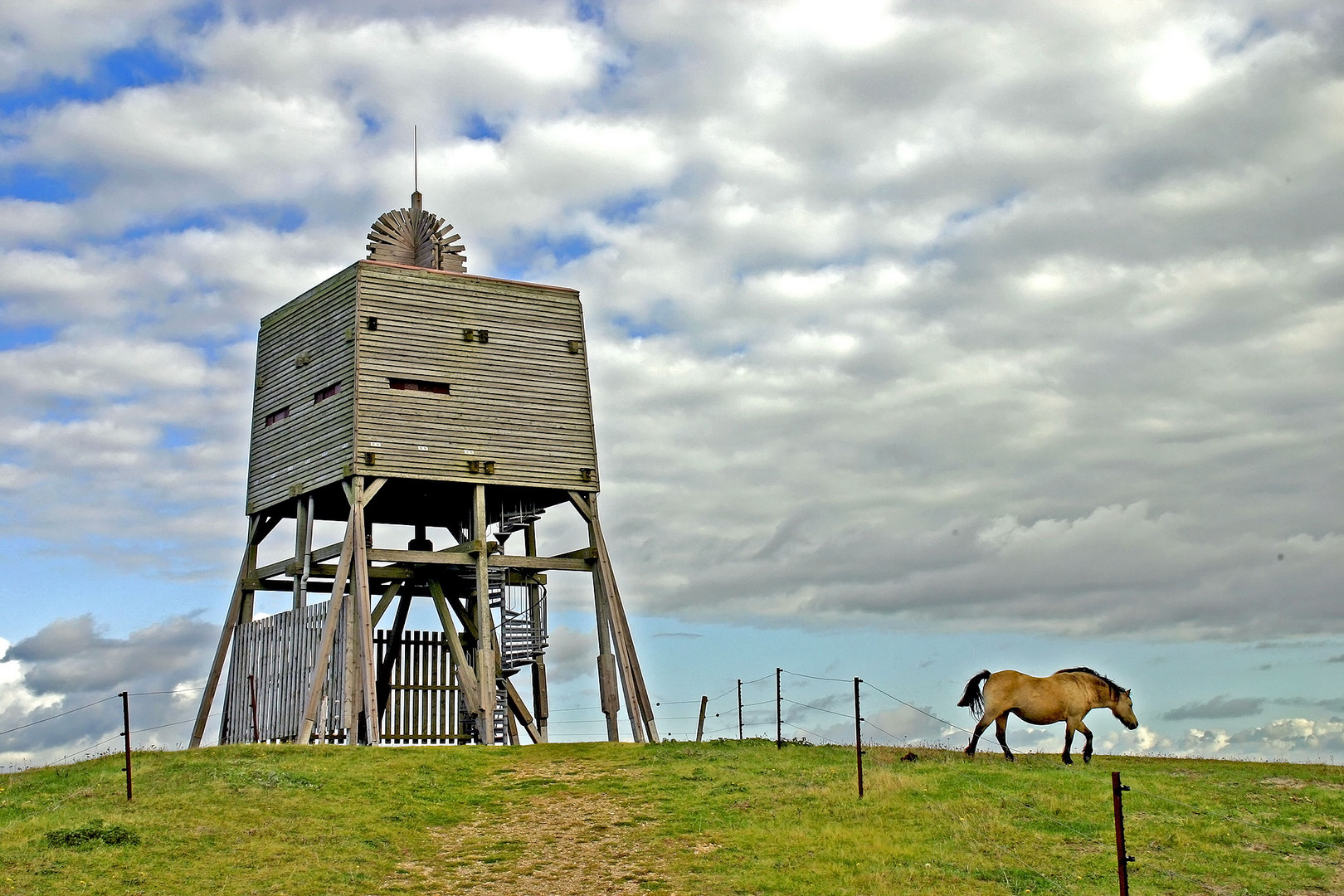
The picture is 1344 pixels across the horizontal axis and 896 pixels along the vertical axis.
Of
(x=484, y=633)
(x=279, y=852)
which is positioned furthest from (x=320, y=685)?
(x=279, y=852)

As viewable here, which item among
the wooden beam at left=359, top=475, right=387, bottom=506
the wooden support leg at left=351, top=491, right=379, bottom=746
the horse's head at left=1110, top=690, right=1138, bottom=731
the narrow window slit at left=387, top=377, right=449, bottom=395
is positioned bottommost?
the horse's head at left=1110, top=690, right=1138, bottom=731

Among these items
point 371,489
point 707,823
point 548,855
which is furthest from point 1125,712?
point 371,489

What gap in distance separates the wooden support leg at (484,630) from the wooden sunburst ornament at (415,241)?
7378 millimetres

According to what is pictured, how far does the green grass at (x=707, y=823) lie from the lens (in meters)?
17.9

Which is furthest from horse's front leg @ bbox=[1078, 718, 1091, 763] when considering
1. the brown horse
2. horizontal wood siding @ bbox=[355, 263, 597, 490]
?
horizontal wood siding @ bbox=[355, 263, 597, 490]

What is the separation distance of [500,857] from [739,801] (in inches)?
177

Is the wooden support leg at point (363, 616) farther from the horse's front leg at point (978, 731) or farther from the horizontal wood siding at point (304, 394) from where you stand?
the horse's front leg at point (978, 731)

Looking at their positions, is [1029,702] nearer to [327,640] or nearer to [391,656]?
[327,640]

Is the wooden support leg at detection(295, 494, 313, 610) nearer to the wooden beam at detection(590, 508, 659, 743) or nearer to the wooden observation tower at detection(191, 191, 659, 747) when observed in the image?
the wooden observation tower at detection(191, 191, 659, 747)

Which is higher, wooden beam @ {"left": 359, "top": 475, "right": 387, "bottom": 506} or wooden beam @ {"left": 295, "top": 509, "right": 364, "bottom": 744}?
wooden beam @ {"left": 359, "top": 475, "right": 387, "bottom": 506}

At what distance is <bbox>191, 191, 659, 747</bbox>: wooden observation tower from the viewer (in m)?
33.3

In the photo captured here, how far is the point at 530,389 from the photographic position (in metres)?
35.6

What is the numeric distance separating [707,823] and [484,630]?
531 inches

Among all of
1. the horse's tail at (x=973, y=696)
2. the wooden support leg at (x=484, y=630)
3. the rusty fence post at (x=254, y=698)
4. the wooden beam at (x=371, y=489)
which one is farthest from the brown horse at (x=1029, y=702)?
the rusty fence post at (x=254, y=698)
